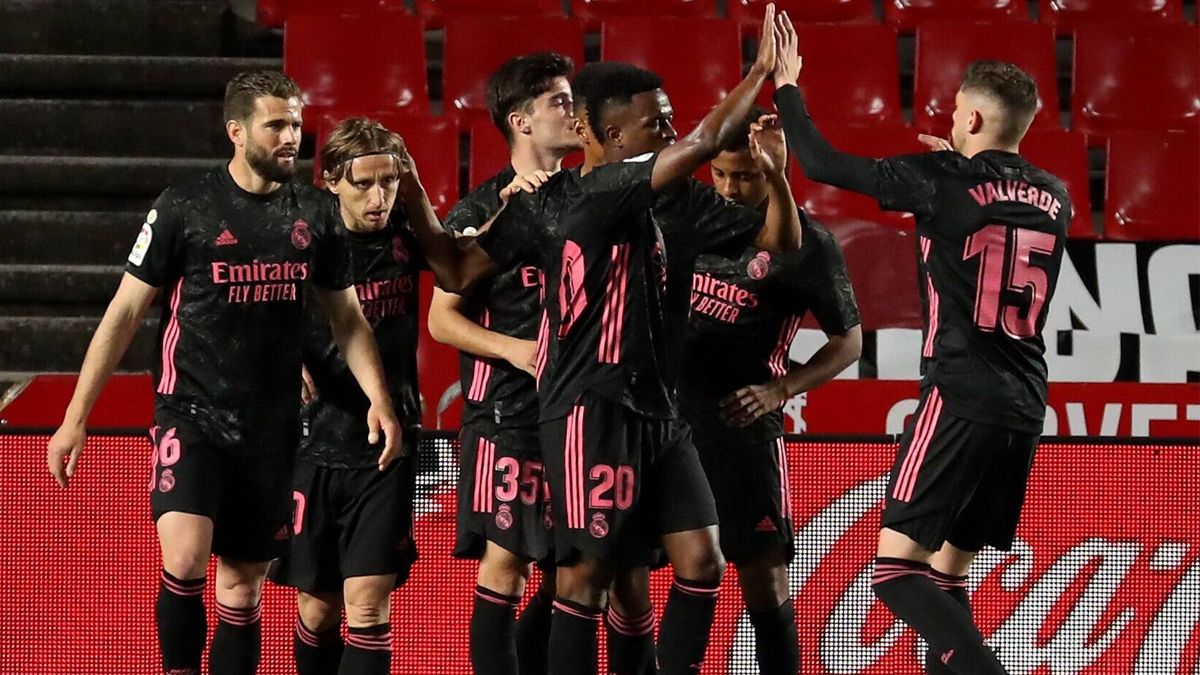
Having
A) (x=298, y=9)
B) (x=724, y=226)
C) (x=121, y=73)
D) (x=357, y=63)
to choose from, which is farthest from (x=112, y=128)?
(x=724, y=226)

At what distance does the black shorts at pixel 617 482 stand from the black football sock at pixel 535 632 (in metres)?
0.75

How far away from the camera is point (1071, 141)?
784 cm

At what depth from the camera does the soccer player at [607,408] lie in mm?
3916

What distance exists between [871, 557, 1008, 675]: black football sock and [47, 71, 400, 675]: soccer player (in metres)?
1.34

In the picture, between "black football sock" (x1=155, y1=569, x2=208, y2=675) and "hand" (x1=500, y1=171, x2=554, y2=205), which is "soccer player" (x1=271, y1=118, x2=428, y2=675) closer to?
"hand" (x1=500, y1=171, x2=554, y2=205)

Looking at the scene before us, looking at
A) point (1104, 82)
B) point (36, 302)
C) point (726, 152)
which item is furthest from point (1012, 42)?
point (36, 302)

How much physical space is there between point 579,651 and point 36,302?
4523mm

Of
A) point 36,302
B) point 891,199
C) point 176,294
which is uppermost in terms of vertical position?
point 891,199

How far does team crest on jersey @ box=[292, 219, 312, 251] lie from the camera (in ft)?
14.4

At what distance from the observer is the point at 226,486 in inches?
173

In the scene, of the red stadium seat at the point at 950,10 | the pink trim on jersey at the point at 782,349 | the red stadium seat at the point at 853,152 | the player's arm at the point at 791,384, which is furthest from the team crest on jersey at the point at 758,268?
the red stadium seat at the point at 950,10

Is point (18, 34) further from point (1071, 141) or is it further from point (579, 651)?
point (579, 651)

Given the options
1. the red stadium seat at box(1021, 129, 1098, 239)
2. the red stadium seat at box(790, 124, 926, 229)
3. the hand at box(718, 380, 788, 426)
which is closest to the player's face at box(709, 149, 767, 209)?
the hand at box(718, 380, 788, 426)

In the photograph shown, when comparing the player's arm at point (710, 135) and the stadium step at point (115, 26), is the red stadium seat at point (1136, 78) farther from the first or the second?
the player's arm at point (710, 135)
